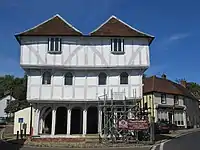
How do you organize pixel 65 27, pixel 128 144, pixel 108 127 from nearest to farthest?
pixel 128 144 < pixel 108 127 < pixel 65 27

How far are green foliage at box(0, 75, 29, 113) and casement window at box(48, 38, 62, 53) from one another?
3730 centimetres

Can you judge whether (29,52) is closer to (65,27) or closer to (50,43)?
(50,43)

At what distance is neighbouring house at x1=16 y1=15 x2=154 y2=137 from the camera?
2916cm

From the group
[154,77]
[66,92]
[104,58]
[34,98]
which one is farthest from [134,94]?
[154,77]

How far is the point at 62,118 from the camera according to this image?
31.8 m

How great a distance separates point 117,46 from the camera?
2995 centimetres

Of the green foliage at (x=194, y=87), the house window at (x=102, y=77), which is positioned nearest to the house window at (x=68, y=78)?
the house window at (x=102, y=77)

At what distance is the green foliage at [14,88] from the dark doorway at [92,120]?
35634 mm

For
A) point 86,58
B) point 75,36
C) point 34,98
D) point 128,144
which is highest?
point 75,36

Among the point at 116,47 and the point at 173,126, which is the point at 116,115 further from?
the point at 173,126

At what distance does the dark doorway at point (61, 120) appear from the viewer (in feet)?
103

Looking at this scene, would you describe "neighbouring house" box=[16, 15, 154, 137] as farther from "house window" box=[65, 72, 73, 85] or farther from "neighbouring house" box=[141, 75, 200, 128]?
"neighbouring house" box=[141, 75, 200, 128]

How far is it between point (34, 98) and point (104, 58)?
772 centimetres

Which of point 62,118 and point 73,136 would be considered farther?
point 62,118
